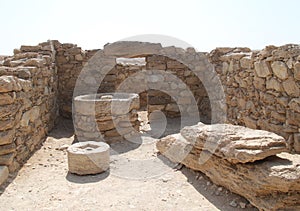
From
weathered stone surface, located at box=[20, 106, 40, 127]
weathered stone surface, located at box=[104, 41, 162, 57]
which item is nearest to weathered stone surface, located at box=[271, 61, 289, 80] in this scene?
weathered stone surface, located at box=[104, 41, 162, 57]

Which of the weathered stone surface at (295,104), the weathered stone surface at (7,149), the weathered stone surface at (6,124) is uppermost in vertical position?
the weathered stone surface at (295,104)

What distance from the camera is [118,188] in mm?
3758

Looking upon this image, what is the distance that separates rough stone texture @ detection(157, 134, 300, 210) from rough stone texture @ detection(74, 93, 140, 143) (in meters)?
2.54

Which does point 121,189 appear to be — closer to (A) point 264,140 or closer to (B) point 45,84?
(A) point 264,140

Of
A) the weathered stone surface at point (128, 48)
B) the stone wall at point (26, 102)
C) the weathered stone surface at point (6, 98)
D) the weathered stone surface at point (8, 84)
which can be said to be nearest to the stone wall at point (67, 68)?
the stone wall at point (26, 102)

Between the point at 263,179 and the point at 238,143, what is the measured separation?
48cm

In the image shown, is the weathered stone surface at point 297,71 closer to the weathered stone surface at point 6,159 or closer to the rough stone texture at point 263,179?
the rough stone texture at point 263,179

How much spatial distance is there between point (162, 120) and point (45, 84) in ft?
10.7

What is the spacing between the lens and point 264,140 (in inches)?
124

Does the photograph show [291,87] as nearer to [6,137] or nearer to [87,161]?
[87,161]

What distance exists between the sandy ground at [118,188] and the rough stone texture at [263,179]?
0.19 metres

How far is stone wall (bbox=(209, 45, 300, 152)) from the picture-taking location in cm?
389

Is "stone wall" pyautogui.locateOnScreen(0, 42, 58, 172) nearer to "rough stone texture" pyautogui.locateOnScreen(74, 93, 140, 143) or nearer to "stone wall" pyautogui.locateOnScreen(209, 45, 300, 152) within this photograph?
"rough stone texture" pyautogui.locateOnScreen(74, 93, 140, 143)

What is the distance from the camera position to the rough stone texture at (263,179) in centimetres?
279
